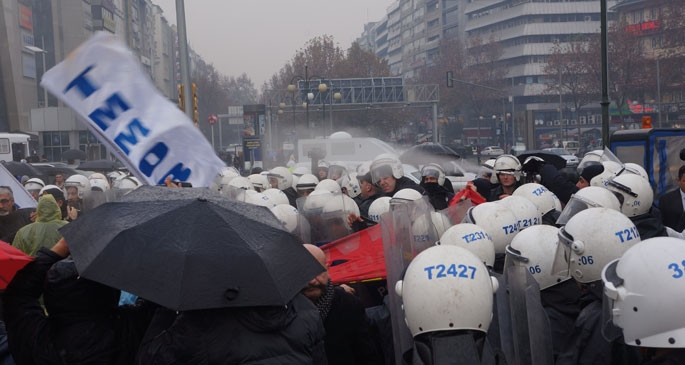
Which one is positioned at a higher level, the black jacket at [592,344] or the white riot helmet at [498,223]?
the white riot helmet at [498,223]

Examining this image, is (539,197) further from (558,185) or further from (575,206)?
(558,185)

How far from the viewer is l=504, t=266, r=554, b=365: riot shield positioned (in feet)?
12.6

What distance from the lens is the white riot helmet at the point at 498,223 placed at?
5.32 m

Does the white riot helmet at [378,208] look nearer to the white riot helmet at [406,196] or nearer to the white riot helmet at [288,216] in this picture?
the white riot helmet at [406,196]

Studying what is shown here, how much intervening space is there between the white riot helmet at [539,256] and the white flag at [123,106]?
6.64ft

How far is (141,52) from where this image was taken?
98875 millimetres

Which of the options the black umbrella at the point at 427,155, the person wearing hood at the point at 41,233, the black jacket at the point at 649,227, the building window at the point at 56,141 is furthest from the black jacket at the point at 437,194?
the building window at the point at 56,141

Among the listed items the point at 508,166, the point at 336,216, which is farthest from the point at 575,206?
the point at 508,166

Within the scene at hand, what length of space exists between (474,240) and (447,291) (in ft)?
3.99

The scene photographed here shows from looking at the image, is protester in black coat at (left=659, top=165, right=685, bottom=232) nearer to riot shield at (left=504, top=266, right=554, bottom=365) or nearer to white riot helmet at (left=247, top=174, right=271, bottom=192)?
riot shield at (left=504, top=266, right=554, bottom=365)

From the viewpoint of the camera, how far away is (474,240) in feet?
15.6

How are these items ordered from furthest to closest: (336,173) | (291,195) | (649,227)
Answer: (336,173) < (291,195) < (649,227)

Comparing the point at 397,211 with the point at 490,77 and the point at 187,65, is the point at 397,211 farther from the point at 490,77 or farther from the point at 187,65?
the point at 490,77

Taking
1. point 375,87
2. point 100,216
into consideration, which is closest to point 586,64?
point 375,87
